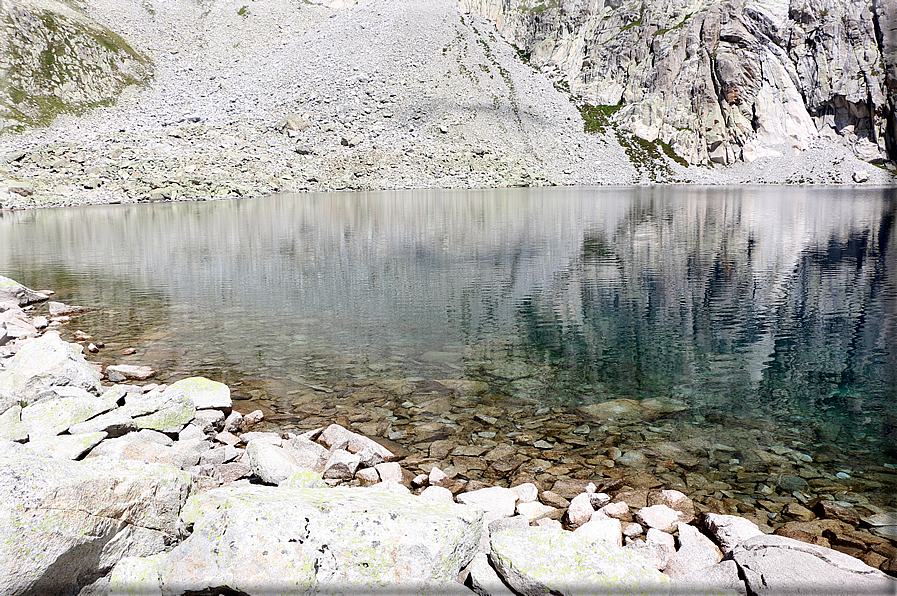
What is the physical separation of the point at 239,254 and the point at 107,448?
993 inches

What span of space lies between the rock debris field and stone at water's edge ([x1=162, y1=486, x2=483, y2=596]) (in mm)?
89117

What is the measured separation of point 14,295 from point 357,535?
21901 mm

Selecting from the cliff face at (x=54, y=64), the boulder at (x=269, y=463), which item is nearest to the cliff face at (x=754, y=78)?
the cliff face at (x=54, y=64)

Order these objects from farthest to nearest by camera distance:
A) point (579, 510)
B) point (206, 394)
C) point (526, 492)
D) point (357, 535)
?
point (206, 394) < point (526, 492) < point (579, 510) < point (357, 535)

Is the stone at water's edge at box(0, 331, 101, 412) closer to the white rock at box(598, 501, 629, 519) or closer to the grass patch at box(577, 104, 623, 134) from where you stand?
the white rock at box(598, 501, 629, 519)

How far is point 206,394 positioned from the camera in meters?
10.4

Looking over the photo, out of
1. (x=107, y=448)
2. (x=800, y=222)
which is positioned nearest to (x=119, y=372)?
(x=107, y=448)

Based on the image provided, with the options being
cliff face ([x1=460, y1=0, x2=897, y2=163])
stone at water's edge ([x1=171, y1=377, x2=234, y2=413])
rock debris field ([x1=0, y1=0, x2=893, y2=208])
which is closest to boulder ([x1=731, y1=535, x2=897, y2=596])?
stone at water's edge ([x1=171, y1=377, x2=234, y2=413])

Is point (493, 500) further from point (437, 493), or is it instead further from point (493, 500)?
point (437, 493)

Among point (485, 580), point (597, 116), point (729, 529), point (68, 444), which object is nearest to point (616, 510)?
point (729, 529)

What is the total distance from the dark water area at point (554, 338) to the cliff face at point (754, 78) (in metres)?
124

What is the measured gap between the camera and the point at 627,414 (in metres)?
10.6

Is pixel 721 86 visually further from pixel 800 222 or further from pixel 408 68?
pixel 800 222

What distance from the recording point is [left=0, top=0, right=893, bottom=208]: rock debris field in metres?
90.4
